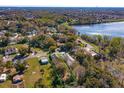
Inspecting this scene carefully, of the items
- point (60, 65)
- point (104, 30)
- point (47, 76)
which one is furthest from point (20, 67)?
point (104, 30)

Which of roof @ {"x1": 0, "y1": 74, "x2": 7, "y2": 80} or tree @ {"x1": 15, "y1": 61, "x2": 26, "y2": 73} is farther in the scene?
tree @ {"x1": 15, "y1": 61, "x2": 26, "y2": 73}

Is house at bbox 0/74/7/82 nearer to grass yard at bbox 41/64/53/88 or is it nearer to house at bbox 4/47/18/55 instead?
grass yard at bbox 41/64/53/88

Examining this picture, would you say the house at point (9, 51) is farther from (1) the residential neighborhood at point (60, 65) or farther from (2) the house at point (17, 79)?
(2) the house at point (17, 79)

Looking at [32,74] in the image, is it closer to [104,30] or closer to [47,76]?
[47,76]

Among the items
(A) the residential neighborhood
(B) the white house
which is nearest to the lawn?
(A) the residential neighborhood

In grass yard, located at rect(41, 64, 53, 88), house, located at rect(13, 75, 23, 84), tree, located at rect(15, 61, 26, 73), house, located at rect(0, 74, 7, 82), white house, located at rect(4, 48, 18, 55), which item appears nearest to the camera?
Result: grass yard, located at rect(41, 64, 53, 88)

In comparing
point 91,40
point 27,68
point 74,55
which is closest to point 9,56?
point 27,68
